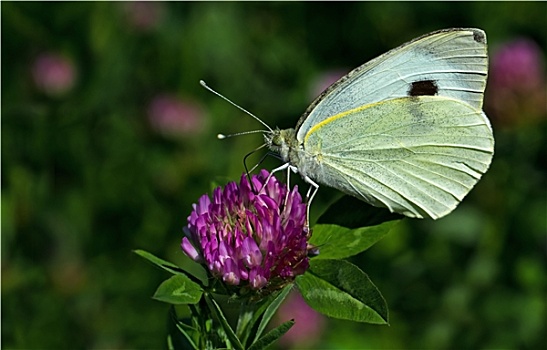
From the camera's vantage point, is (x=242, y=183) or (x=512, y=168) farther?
(x=512, y=168)

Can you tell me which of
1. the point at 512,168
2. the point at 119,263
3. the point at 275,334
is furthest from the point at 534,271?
the point at 275,334

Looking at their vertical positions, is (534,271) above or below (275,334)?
below

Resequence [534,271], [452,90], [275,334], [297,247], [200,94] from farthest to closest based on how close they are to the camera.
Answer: [200,94] → [534,271] → [452,90] → [297,247] → [275,334]

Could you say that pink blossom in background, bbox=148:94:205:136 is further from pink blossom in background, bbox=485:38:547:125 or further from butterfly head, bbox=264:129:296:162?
butterfly head, bbox=264:129:296:162

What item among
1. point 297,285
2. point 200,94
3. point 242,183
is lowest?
point 200,94

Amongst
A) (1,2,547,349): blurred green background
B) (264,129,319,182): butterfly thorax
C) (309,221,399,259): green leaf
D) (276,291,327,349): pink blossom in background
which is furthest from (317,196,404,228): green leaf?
(276,291,327,349): pink blossom in background

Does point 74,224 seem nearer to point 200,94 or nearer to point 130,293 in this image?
point 130,293

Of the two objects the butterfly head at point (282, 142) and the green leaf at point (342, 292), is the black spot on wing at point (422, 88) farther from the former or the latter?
the green leaf at point (342, 292)

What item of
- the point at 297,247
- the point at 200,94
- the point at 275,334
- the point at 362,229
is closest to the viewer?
the point at 275,334
